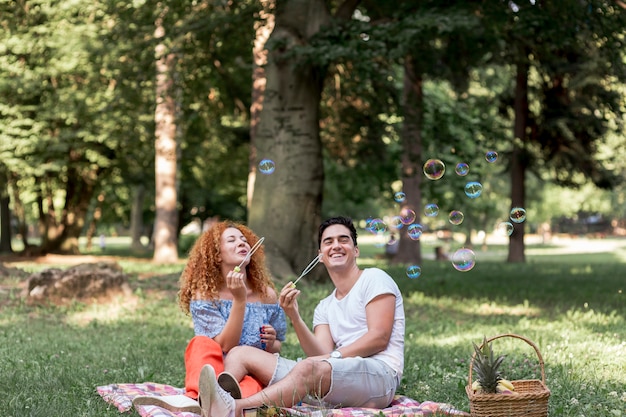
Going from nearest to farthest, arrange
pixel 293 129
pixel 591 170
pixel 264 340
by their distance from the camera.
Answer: pixel 264 340, pixel 293 129, pixel 591 170

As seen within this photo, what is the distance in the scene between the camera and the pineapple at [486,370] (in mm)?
4957

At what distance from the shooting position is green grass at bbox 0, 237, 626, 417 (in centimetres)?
638

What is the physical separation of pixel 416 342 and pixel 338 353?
13.6 ft

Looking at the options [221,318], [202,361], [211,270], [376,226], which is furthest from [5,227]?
[202,361]

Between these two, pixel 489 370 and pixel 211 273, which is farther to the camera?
pixel 211 273

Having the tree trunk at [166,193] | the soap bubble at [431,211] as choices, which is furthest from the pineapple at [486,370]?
the tree trunk at [166,193]

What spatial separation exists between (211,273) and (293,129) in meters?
8.58

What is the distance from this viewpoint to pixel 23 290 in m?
13.0

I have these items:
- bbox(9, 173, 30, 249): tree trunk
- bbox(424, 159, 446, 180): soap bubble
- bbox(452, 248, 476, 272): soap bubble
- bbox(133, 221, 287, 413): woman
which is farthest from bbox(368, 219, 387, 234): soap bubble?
bbox(9, 173, 30, 249): tree trunk

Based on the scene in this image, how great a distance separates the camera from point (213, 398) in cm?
508

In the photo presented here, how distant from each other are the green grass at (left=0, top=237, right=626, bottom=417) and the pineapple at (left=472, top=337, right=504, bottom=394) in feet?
3.04

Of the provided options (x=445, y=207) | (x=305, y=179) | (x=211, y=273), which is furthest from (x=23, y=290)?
(x=445, y=207)

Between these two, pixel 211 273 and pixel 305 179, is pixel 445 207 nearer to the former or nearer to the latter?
pixel 305 179

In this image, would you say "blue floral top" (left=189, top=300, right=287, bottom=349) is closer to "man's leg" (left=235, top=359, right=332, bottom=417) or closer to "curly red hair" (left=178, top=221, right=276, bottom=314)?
"curly red hair" (left=178, top=221, right=276, bottom=314)
